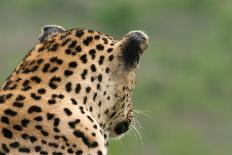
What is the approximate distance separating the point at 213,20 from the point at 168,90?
10.3m

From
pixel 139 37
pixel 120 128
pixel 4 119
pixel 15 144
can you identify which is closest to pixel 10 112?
pixel 4 119

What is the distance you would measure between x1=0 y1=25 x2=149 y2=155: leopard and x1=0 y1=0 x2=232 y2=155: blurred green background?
1089 inches

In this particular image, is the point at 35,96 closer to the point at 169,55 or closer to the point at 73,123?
the point at 73,123

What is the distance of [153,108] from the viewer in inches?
1881

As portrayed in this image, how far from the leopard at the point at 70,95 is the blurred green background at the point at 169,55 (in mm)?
27658

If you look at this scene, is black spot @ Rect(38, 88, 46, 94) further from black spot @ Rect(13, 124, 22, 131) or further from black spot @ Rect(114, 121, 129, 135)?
black spot @ Rect(114, 121, 129, 135)

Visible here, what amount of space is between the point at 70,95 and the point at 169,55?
4792cm

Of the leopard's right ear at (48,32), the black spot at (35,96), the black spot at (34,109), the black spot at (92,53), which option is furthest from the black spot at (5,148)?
the leopard's right ear at (48,32)

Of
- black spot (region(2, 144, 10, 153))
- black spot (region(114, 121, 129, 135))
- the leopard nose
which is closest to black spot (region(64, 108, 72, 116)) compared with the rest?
black spot (region(2, 144, 10, 153))

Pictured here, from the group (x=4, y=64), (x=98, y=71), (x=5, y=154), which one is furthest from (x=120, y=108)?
(x=4, y=64)

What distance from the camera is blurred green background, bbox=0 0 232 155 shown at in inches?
1751

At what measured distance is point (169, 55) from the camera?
56.2m

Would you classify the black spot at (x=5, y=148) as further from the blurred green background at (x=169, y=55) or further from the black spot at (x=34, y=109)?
the blurred green background at (x=169, y=55)

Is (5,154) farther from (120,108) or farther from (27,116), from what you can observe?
(120,108)
